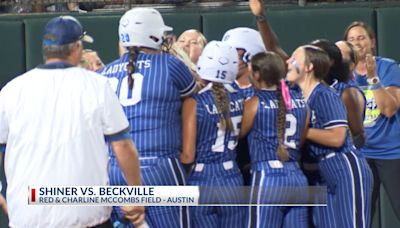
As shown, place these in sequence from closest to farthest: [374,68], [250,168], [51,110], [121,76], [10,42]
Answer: [51,110]
[121,76]
[250,168]
[374,68]
[10,42]

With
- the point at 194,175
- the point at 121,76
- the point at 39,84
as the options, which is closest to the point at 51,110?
the point at 39,84

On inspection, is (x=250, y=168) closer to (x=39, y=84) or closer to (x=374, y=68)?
(x=374, y=68)

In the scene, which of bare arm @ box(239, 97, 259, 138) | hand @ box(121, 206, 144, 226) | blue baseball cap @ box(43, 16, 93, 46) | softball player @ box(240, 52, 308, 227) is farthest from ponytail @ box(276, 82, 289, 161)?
blue baseball cap @ box(43, 16, 93, 46)

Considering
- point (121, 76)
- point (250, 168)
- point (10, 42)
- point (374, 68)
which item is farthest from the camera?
point (10, 42)

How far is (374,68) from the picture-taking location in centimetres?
764

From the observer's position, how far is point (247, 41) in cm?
708

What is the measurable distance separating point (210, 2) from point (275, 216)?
10.0 ft

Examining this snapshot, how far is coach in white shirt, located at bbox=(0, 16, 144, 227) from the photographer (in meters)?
5.27

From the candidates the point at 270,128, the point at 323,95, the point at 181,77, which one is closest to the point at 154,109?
the point at 181,77

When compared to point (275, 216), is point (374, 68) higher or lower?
higher

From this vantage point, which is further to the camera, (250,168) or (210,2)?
(210,2)

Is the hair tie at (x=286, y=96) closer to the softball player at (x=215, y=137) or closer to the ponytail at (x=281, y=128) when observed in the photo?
the ponytail at (x=281, y=128)

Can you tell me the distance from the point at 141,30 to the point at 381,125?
2523mm

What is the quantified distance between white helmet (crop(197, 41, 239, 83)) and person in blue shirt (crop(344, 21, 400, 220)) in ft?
5.36
